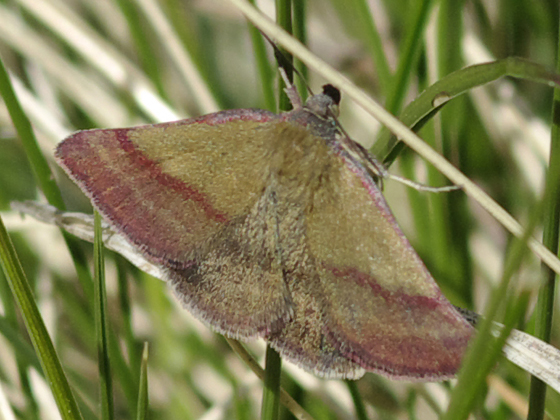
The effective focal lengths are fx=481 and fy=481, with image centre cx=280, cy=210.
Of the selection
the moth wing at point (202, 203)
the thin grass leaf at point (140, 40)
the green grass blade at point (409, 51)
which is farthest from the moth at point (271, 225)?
the thin grass leaf at point (140, 40)

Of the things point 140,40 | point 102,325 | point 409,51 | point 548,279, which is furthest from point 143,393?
point 140,40

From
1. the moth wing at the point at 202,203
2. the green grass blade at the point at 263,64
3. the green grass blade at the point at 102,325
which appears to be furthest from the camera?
the green grass blade at the point at 263,64

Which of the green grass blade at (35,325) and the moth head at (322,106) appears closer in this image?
the green grass blade at (35,325)

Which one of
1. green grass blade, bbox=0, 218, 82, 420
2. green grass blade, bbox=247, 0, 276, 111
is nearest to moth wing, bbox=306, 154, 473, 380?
green grass blade, bbox=247, 0, 276, 111

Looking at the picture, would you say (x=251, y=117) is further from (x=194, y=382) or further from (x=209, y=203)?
(x=194, y=382)

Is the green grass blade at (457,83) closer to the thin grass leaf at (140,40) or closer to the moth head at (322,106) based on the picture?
the moth head at (322,106)

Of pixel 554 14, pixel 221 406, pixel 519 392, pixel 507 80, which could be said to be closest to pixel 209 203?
pixel 221 406

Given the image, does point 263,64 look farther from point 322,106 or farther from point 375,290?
point 375,290
